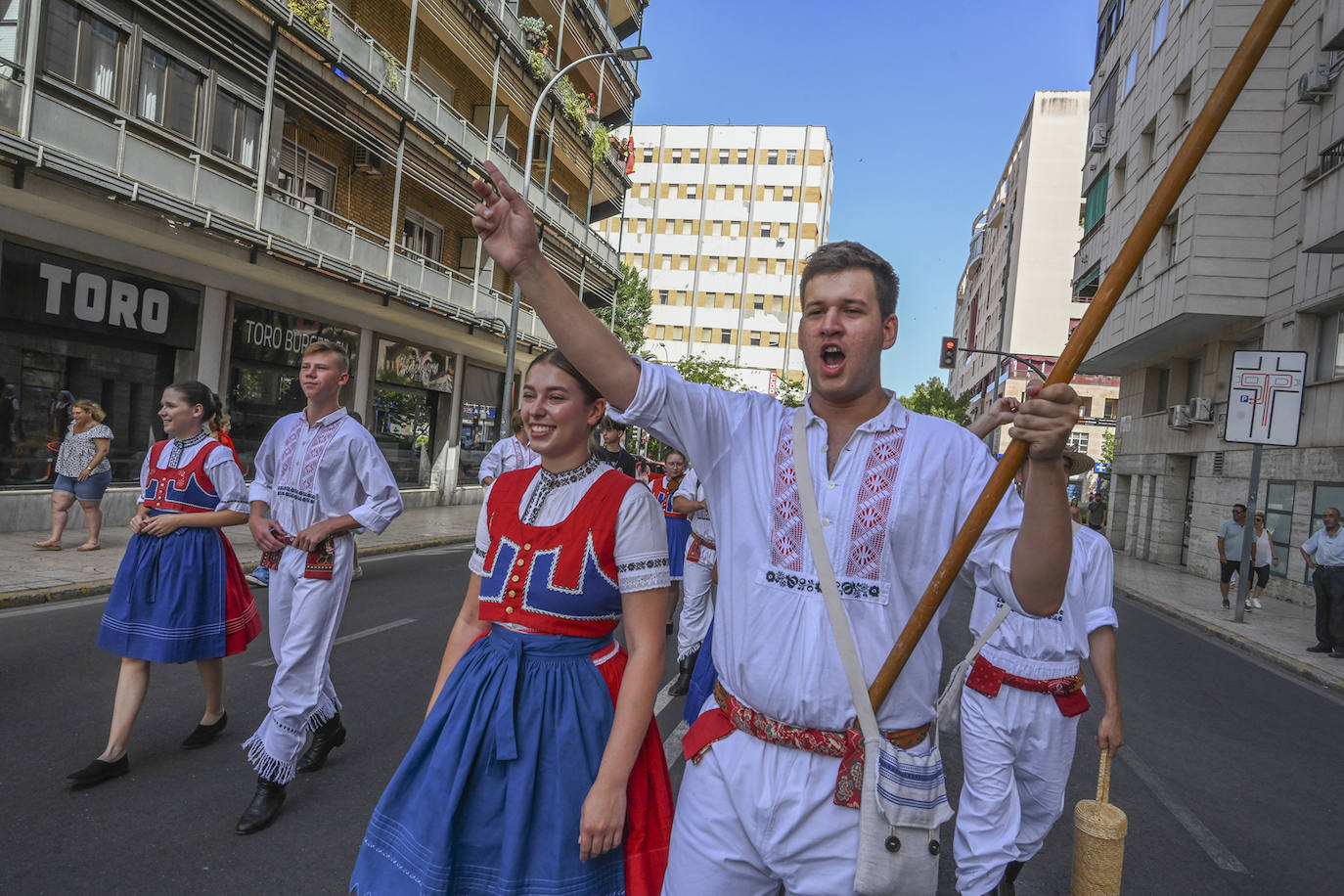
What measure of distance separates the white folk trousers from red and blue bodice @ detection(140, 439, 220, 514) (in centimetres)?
378

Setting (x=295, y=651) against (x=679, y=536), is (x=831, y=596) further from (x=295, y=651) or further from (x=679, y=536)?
(x=679, y=536)

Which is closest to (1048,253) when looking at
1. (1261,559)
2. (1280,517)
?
(1280,517)

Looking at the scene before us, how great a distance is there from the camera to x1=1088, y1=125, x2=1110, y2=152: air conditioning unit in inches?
1145

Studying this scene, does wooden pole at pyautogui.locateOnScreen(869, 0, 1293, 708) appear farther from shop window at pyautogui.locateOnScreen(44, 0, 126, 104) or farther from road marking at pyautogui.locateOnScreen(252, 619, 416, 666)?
shop window at pyautogui.locateOnScreen(44, 0, 126, 104)

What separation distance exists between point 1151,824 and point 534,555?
430cm

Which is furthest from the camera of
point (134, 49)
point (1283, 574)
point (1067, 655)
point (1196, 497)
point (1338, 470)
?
point (1196, 497)

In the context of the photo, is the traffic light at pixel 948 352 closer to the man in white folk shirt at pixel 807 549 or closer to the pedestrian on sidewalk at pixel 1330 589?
the pedestrian on sidewalk at pixel 1330 589

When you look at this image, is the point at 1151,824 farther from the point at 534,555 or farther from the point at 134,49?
the point at 134,49

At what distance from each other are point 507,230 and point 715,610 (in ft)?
3.45

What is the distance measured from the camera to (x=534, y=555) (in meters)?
2.46

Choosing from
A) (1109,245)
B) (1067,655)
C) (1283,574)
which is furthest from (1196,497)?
(1067,655)

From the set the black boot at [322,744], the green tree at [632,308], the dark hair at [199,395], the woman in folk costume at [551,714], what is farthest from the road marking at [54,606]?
the green tree at [632,308]

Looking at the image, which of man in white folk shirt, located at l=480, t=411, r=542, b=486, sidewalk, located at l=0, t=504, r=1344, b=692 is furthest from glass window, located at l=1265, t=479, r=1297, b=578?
man in white folk shirt, located at l=480, t=411, r=542, b=486

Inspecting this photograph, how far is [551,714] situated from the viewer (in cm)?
233
